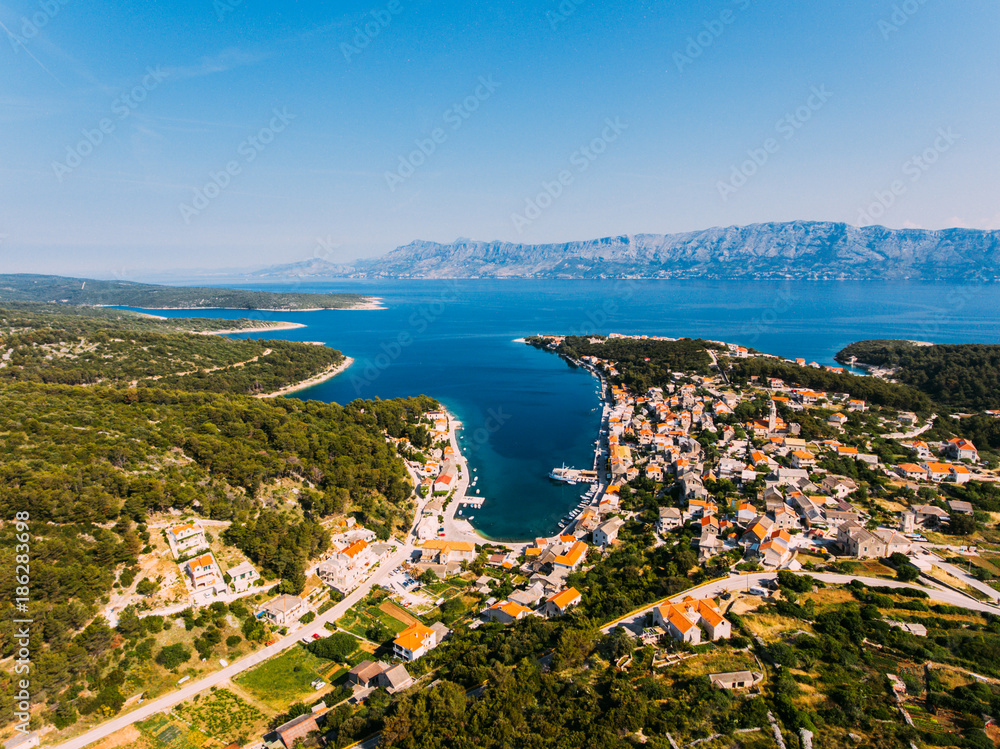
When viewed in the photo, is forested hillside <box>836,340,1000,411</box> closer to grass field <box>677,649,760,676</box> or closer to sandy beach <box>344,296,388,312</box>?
grass field <box>677,649,760,676</box>

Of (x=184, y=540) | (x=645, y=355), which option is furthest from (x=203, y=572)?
(x=645, y=355)

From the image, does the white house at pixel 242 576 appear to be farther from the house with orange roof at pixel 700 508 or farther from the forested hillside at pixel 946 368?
the forested hillside at pixel 946 368

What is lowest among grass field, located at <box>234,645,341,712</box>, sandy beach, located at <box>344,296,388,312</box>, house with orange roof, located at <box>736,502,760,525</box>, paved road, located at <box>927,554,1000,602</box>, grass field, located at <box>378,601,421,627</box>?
grass field, located at <box>378,601,421,627</box>

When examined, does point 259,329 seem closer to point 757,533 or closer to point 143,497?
point 143,497

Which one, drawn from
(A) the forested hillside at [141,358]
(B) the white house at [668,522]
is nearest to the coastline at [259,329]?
(A) the forested hillside at [141,358]

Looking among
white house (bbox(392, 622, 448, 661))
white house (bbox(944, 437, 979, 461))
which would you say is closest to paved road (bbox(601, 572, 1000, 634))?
white house (bbox(392, 622, 448, 661))

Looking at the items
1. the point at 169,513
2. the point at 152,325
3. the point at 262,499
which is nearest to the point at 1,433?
the point at 169,513
